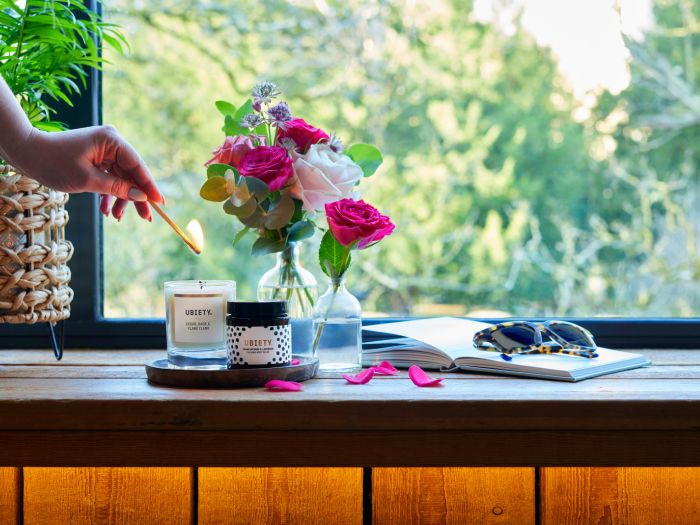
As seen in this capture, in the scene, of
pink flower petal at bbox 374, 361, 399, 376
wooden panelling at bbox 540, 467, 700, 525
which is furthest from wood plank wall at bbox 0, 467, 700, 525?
pink flower petal at bbox 374, 361, 399, 376

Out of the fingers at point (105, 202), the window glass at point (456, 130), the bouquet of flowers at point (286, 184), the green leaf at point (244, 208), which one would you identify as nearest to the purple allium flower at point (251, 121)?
the bouquet of flowers at point (286, 184)

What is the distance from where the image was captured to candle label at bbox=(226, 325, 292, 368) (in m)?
0.98

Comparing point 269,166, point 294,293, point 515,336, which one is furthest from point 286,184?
point 515,336

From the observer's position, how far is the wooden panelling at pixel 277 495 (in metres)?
1.08

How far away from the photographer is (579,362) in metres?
1.08

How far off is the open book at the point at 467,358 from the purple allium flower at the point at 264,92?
1.23ft

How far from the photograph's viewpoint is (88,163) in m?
1.01

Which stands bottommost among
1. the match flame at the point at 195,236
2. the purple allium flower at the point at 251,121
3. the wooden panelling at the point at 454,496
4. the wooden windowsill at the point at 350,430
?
the wooden panelling at the point at 454,496

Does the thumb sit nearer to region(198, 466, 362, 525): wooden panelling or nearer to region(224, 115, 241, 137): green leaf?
region(224, 115, 241, 137): green leaf

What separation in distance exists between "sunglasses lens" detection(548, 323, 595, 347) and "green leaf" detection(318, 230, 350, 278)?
32cm

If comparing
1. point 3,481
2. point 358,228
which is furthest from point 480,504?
point 3,481

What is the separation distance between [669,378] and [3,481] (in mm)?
868

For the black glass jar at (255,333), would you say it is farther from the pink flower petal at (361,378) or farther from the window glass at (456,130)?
the window glass at (456,130)

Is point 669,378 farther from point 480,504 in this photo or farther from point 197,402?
point 197,402
